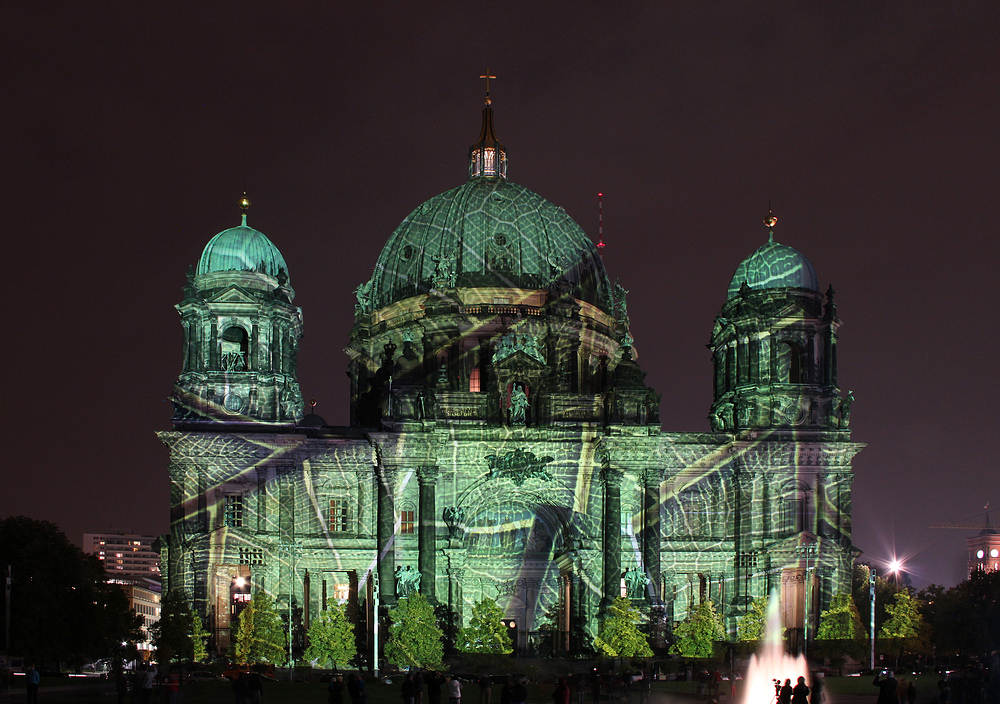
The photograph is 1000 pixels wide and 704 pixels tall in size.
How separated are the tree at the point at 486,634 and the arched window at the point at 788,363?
23851 millimetres

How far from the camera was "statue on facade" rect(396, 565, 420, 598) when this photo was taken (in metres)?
86.9

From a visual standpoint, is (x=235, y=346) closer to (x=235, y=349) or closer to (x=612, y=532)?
(x=235, y=349)

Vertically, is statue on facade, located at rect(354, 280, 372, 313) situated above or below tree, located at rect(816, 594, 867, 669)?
above

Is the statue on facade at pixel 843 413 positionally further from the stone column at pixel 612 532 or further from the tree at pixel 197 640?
the tree at pixel 197 640

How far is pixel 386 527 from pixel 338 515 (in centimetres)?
386

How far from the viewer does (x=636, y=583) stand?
8775cm

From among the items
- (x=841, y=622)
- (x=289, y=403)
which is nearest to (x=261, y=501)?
(x=289, y=403)

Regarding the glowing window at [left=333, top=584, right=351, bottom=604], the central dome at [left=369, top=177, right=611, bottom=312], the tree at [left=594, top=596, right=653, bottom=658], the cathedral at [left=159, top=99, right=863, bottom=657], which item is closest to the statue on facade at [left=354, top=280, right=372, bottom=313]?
the central dome at [left=369, top=177, right=611, bottom=312]

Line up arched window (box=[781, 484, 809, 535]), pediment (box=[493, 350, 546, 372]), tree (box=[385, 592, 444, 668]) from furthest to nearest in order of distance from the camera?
arched window (box=[781, 484, 809, 535]) → pediment (box=[493, 350, 546, 372]) → tree (box=[385, 592, 444, 668])

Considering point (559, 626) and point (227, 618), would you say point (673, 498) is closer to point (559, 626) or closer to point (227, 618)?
point (559, 626)

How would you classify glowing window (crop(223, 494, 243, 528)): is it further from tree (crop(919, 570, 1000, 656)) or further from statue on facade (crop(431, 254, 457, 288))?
tree (crop(919, 570, 1000, 656))

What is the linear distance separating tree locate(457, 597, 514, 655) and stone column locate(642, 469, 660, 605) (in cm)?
970

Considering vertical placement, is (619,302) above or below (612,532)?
above

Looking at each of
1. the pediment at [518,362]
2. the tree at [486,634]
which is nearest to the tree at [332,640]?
the tree at [486,634]
